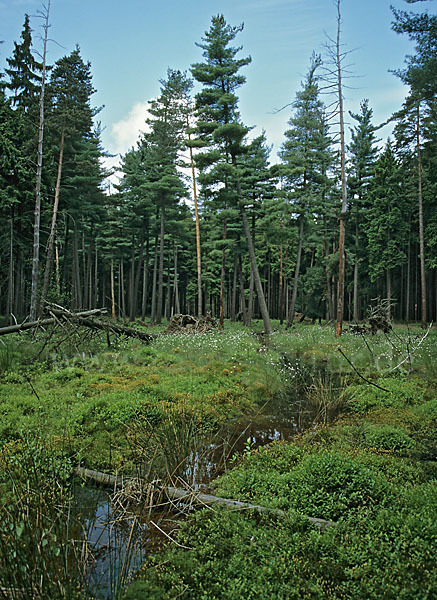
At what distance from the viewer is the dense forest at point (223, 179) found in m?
19.2

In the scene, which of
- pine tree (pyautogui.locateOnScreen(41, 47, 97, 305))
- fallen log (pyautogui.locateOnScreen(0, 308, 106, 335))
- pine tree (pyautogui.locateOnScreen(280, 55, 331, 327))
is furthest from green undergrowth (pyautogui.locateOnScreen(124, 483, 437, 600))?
pine tree (pyautogui.locateOnScreen(280, 55, 331, 327))

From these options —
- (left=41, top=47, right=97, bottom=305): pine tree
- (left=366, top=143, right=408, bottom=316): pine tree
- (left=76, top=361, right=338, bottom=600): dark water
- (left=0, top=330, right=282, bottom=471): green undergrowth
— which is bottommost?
(left=76, top=361, right=338, bottom=600): dark water

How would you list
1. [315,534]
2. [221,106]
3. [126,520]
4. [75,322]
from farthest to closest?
[221,106]
[75,322]
[126,520]
[315,534]

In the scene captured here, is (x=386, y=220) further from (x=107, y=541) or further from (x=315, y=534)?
(x=107, y=541)

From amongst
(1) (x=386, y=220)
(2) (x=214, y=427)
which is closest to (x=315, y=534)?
(2) (x=214, y=427)

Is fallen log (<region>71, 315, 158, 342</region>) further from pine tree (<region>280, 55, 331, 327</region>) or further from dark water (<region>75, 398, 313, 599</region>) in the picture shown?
pine tree (<region>280, 55, 331, 327</region>)

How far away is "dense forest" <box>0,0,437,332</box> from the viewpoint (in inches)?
758

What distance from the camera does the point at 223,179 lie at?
20.0m

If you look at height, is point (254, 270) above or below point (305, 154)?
below

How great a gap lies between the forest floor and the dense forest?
28.0 feet

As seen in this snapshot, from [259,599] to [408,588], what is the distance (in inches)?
38.7

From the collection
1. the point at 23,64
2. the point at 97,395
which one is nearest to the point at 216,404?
the point at 97,395

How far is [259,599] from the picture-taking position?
2414 millimetres

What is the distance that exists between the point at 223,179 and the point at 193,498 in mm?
18506
